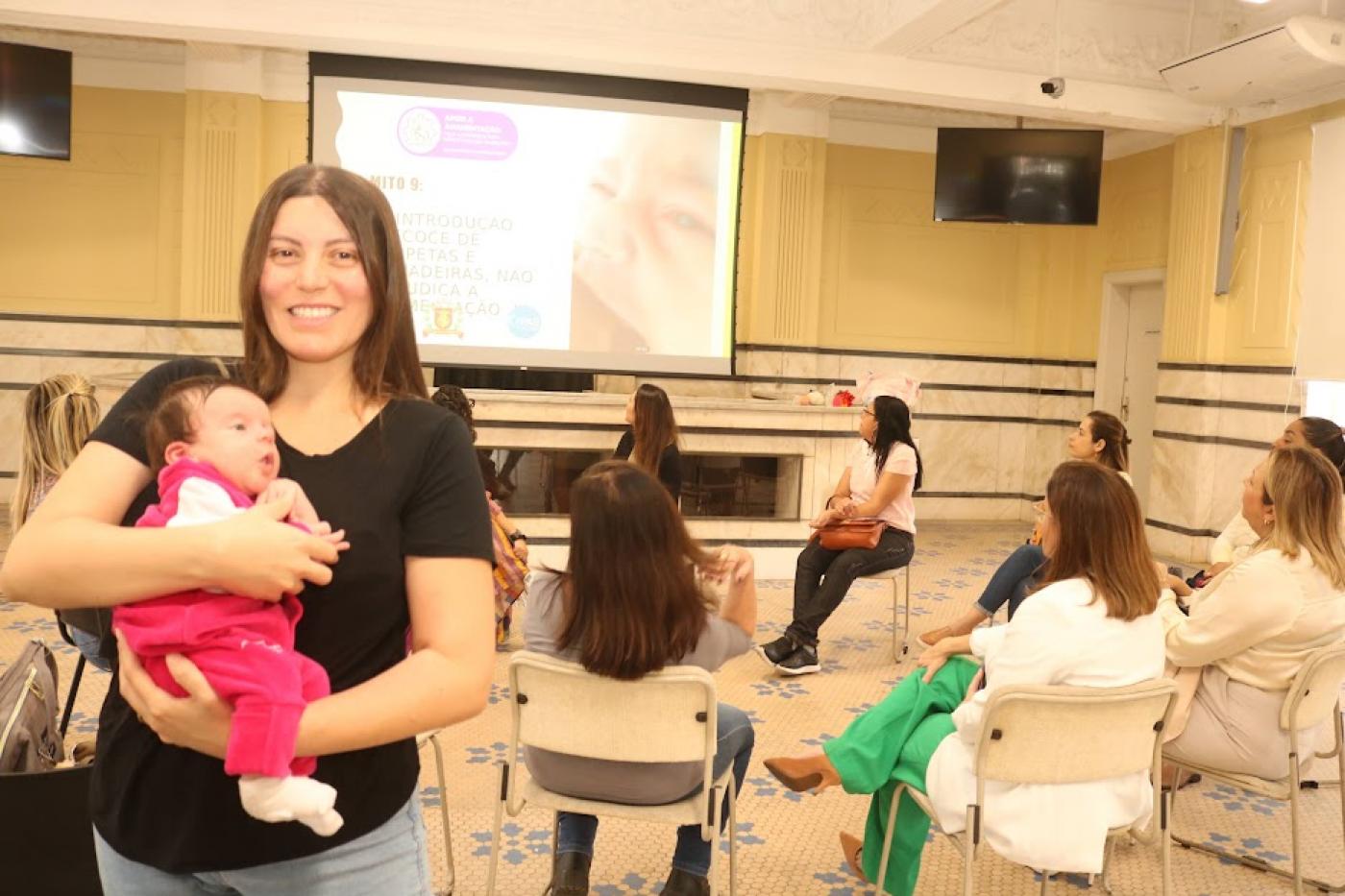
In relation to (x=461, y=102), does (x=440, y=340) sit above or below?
below

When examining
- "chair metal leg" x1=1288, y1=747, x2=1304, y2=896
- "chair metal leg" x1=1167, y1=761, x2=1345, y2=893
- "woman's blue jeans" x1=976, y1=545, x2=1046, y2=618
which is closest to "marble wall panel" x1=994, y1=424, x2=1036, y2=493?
"woman's blue jeans" x1=976, y1=545, x2=1046, y2=618

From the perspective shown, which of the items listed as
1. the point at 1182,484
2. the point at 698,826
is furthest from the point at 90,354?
the point at 1182,484

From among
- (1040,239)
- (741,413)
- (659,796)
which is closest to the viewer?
(659,796)

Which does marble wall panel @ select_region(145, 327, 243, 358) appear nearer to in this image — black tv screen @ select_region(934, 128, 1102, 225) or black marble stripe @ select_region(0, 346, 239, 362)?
black marble stripe @ select_region(0, 346, 239, 362)

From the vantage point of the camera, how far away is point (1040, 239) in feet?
34.7

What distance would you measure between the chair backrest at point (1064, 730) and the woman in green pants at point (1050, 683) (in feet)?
0.27

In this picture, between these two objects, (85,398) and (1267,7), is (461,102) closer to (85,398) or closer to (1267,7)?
(85,398)

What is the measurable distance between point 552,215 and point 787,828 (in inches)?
217

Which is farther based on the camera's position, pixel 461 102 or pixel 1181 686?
pixel 461 102

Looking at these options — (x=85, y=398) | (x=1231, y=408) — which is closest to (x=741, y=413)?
(x=1231, y=408)

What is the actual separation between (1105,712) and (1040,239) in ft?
29.1

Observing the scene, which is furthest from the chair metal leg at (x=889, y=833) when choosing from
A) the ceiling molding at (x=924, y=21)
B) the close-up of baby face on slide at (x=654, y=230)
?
the close-up of baby face on slide at (x=654, y=230)

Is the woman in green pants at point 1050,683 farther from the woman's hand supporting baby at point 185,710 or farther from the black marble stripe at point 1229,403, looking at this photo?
the black marble stripe at point 1229,403

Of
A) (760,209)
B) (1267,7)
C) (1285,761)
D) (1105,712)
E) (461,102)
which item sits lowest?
(1285,761)
